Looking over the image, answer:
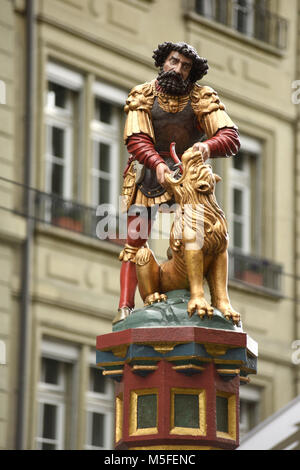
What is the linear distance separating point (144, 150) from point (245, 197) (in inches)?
618

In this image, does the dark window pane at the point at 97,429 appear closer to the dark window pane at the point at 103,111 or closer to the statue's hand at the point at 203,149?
the dark window pane at the point at 103,111

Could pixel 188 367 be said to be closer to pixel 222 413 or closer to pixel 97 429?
pixel 222 413

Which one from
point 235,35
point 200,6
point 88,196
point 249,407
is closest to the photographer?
point 88,196

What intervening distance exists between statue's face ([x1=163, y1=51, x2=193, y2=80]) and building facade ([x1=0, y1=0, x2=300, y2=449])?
10.7m

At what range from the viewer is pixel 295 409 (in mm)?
12430

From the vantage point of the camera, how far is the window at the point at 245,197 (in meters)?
27.3

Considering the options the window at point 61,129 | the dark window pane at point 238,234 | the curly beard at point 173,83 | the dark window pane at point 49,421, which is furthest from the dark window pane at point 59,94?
the curly beard at point 173,83

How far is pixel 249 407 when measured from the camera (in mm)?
26938

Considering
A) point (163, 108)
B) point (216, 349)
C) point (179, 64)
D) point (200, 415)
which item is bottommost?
point (200, 415)

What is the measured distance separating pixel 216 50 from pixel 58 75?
3145 mm

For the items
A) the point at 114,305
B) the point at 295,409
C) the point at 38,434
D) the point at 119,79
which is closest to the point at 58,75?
the point at 119,79

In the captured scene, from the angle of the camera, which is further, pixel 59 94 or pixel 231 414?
pixel 59 94

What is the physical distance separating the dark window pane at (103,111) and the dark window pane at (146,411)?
45.9ft

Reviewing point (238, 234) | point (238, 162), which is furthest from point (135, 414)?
point (238, 162)
